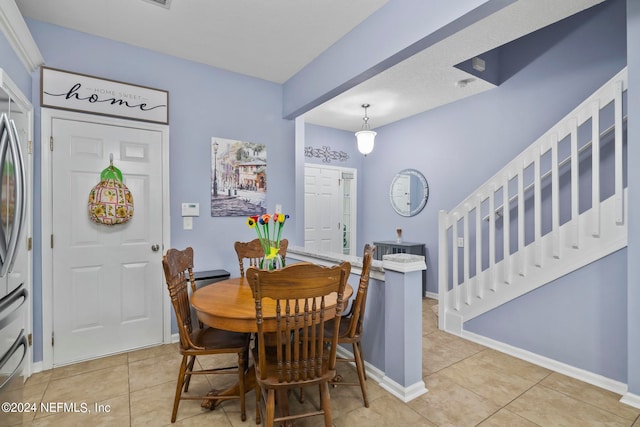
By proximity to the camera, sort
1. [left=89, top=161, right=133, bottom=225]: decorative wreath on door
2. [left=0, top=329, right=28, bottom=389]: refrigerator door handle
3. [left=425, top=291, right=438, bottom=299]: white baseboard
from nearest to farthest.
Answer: [left=0, top=329, right=28, bottom=389]: refrigerator door handle, [left=89, top=161, right=133, bottom=225]: decorative wreath on door, [left=425, top=291, right=438, bottom=299]: white baseboard

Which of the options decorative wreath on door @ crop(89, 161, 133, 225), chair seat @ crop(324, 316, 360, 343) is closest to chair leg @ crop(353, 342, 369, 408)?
chair seat @ crop(324, 316, 360, 343)

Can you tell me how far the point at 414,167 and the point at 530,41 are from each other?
2025 mm

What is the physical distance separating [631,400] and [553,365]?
535mm

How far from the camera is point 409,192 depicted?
16.0 ft

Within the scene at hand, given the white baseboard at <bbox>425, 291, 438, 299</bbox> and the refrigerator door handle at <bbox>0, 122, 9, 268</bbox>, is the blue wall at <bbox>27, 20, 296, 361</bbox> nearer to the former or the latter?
the refrigerator door handle at <bbox>0, 122, 9, 268</bbox>

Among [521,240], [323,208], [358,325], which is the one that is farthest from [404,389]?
[323,208]

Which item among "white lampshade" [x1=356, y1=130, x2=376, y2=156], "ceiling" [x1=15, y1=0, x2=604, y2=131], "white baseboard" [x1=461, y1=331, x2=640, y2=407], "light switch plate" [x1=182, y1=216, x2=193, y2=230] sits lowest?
"white baseboard" [x1=461, y1=331, x2=640, y2=407]

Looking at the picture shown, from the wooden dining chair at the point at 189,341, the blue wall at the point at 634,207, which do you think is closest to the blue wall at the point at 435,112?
the blue wall at the point at 634,207

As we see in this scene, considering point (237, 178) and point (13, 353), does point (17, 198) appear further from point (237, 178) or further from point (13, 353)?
point (237, 178)

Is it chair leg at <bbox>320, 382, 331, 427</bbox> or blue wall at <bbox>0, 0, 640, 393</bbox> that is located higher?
blue wall at <bbox>0, 0, 640, 393</bbox>

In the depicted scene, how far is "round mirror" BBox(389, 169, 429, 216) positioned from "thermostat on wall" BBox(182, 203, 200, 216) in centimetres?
315

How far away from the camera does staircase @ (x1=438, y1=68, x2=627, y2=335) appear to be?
7.36 ft

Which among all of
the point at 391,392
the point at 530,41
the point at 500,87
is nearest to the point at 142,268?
the point at 391,392

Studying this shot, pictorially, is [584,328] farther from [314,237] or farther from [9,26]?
[9,26]
